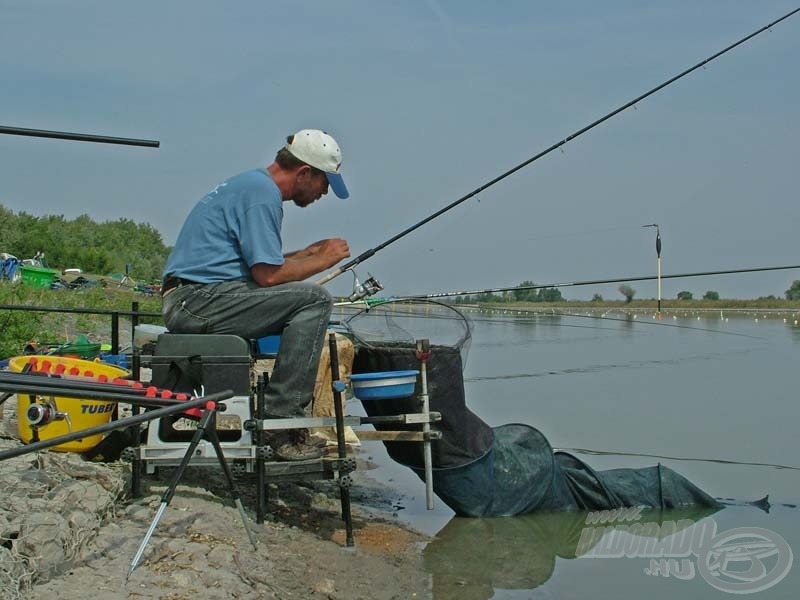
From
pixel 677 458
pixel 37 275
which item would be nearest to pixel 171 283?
pixel 677 458

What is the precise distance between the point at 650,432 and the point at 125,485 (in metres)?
6.80

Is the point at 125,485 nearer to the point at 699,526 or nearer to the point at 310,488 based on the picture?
the point at 310,488

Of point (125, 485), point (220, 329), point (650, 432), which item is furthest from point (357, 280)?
point (650, 432)

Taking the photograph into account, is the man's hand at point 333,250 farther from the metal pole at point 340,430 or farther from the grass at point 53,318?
the grass at point 53,318

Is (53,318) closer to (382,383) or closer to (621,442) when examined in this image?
(621,442)

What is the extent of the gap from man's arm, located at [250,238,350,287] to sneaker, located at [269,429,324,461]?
2.41 feet

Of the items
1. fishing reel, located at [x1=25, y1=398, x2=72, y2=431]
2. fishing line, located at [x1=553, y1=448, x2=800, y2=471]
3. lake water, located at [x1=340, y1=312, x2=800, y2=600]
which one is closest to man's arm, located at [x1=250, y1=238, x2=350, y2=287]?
fishing reel, located at [x1=25, y1=398, x2=72, y2=431]

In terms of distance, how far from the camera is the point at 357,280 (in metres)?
5.62

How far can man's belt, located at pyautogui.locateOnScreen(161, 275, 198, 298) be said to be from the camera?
15.1 feet

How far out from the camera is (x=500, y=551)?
5492mm

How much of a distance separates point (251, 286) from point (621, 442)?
5767 mm

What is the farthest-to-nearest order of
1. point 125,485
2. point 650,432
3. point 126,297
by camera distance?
1. point 126,297
2. point 650,432
3. point 125,485
